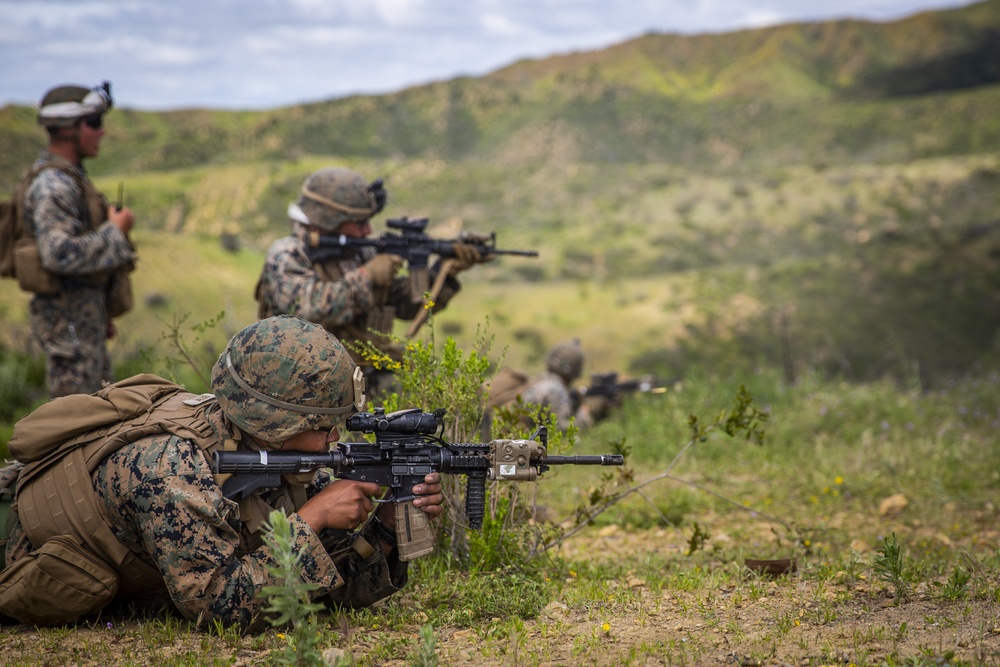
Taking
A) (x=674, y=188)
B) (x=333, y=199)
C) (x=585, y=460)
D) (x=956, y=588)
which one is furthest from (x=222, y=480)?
(x=674, y=188)

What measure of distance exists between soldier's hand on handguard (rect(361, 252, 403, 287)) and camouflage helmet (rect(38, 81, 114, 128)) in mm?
2080

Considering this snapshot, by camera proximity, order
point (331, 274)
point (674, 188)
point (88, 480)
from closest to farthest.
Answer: point (88, 480) → point (331, 274) → point (674, 188)

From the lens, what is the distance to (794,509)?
6.17m

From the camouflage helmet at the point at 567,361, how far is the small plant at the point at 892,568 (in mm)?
4643

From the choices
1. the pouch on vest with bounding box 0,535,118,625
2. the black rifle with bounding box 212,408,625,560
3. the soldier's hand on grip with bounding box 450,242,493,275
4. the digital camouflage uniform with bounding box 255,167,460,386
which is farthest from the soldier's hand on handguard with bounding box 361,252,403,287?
the pouch on vest with bounding box 0,535,118,625

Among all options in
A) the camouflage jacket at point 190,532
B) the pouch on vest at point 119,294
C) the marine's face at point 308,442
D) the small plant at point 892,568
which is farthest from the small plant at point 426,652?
the pouch on vest at point 119,294

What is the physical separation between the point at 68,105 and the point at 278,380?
3.73 metres

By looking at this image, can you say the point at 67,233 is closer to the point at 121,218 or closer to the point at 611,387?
the point at 121,218

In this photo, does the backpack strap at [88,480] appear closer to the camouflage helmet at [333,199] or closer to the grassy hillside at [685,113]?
the camouflage helmet at [333,199]

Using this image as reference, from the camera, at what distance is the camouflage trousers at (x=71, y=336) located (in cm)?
607

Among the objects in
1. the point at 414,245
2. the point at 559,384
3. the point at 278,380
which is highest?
the point at 414,245

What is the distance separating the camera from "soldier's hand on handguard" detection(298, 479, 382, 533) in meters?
3.47

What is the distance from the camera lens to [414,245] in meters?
6.13

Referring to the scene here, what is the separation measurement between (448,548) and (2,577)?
1.87 metres
